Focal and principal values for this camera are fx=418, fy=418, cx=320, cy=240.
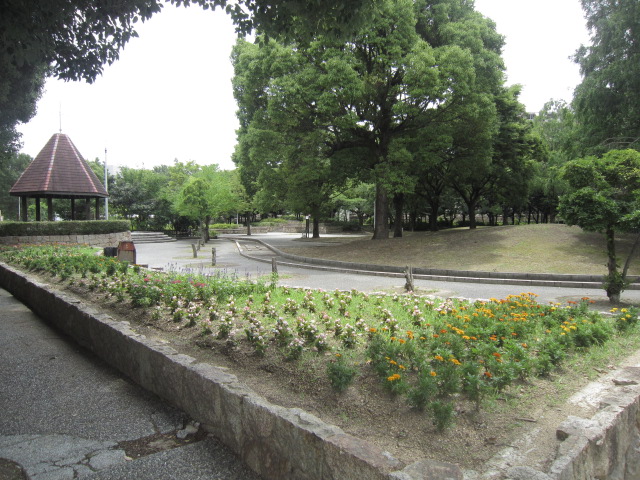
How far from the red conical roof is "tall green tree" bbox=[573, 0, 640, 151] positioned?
26.5 metres

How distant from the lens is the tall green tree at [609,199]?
8.24 meters

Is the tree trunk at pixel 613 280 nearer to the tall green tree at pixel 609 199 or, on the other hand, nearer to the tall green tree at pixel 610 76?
the tall green tree at pixel 609 199

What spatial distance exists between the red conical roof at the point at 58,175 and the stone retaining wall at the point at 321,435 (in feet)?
81.5

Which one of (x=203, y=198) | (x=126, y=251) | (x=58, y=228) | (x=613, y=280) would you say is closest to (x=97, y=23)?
(x=126, y=251)

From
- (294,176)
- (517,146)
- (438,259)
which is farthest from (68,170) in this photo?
(517,146)

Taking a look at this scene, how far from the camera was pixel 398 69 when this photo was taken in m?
17.4

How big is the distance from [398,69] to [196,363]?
16.5 meters

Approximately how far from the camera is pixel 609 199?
840 cm

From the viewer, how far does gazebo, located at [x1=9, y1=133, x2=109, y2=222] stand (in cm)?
2456

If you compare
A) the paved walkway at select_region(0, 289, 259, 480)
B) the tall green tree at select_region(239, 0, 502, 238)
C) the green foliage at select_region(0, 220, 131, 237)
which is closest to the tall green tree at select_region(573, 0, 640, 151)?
the tall green tree at select_region(239, 0, 502, 238)

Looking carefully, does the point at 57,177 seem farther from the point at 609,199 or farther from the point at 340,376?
the point at 340,376

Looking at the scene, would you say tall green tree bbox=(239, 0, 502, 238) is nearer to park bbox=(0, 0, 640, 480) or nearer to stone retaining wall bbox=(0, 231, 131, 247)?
park bbox=(0, 0, 640, 480)

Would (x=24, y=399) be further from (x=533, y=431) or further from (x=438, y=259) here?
(x=438, y=259)

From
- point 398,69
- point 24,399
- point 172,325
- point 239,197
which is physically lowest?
point 24,399
